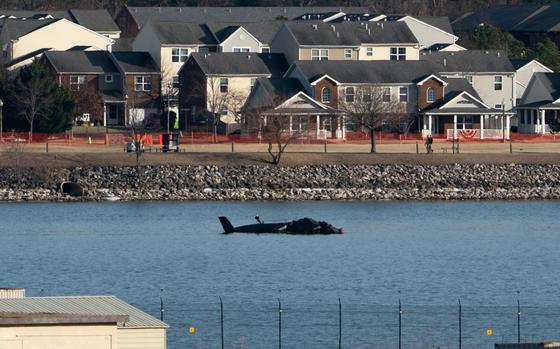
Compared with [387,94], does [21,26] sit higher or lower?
higher

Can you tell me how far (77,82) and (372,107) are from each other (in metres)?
24.0

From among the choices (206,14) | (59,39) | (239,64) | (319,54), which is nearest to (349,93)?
(319,54)

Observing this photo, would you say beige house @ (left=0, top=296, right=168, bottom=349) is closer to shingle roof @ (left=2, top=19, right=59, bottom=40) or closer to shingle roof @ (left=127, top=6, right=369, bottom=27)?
shingle roof @ (left=2, top=19, right=59, bottom=40)

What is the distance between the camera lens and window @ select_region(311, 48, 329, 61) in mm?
119812

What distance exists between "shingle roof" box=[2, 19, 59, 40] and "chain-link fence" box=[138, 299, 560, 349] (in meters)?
82.3

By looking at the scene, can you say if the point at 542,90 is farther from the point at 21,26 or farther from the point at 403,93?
the point at 21,26

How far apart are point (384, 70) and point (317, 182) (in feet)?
84.3

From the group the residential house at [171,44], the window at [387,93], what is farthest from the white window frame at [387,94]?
the residential house at [171,44]

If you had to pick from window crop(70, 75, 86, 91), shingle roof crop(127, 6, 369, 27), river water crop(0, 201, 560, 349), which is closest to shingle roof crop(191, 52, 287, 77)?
window crop(70, 75, 86, 91)

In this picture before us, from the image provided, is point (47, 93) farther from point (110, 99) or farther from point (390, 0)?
point (390, 0)

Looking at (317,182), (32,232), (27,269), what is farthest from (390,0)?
(27,269)

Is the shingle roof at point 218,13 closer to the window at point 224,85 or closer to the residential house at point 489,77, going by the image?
the residential house at point 489,77

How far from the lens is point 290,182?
298 ft

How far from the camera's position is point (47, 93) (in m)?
105
